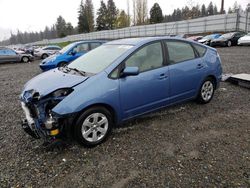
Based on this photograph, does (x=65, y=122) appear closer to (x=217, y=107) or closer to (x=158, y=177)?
(x=158, y=177)

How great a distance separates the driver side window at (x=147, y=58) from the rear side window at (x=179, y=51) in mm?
244

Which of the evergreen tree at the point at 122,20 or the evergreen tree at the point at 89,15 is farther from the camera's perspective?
the evergreen tree at the point at 89,15

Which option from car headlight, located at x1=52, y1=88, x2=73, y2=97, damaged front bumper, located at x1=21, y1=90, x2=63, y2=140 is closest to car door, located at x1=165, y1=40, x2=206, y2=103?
car headlight, located at x1=52, y1=88, x2=73, y2=97

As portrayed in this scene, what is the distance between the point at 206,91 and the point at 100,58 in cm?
258

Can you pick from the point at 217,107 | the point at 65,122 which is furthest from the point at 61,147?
the point at 217,107

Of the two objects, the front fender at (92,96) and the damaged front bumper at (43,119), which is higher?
the front fender at (92,96)

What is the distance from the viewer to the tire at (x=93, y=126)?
119 inches

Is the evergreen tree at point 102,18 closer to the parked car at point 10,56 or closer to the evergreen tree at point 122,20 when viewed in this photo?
the evergreen tree at point 122,20

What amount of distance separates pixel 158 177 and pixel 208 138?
1.29m

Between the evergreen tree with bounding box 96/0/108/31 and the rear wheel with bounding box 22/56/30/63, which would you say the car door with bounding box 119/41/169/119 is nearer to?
the rear wheel with bounding box 22/56/30/63

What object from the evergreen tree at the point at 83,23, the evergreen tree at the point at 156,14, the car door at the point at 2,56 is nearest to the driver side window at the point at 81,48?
the car door at the point at 2,56

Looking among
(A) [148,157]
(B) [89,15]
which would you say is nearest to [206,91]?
(A) [148,157]

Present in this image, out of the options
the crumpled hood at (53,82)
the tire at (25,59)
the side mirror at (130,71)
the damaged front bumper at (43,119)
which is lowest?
the tire at (25,59)

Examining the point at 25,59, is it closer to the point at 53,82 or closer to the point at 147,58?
the point at 53,82
